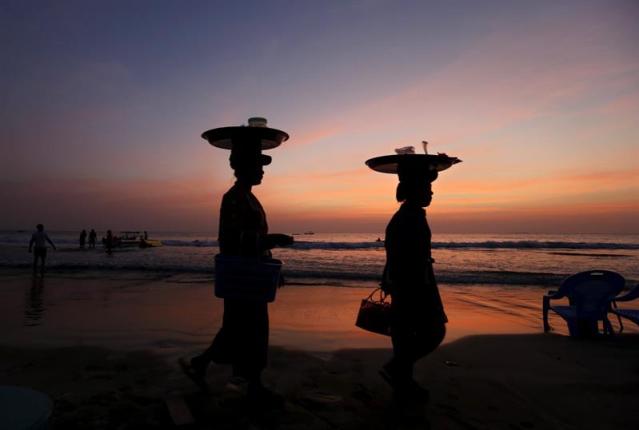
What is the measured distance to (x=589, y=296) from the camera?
5820mm

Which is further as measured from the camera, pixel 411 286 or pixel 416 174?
pixel 416 174

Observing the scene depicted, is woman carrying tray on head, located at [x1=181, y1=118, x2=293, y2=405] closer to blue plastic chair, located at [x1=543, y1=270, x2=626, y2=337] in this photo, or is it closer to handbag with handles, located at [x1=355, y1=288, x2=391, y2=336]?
handbag with handles, located at [x1=355, y1=288, x2=391, y2=336]

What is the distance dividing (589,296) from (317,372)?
425 centimetres

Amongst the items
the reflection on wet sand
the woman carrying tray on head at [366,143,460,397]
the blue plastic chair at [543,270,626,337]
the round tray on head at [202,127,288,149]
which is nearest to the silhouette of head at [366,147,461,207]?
the woman carrying tray on head at [366,143,460,397]

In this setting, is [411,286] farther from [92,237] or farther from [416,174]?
[92,237]

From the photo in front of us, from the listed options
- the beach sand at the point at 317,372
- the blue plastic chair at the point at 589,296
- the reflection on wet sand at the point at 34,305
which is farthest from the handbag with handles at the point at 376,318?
the reflection on wet sand at the point at 34,305

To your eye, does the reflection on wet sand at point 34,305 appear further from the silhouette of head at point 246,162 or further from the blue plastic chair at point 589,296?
the blue plastic chair at point 589,296

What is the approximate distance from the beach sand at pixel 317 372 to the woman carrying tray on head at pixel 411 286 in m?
0.39

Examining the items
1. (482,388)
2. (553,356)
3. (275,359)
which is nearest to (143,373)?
(275,359)

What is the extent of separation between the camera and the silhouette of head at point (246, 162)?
3.63 metres

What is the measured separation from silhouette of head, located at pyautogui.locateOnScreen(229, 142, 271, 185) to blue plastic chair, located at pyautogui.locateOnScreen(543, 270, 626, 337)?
4.93 m

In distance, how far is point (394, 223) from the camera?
12.5 feet

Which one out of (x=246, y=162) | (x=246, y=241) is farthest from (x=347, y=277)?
(x=246, y=241)

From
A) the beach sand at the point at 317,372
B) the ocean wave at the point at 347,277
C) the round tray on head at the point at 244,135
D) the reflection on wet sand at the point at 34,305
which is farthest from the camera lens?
the ocean wave at the point at 347,277
